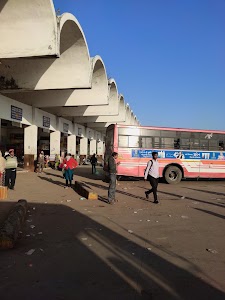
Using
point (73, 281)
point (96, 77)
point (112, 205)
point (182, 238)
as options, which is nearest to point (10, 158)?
point (112, 205)

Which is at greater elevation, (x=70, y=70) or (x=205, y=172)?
(x=70, y=70)

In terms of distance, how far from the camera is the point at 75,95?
24250 mm

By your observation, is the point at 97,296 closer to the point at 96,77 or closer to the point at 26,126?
the point at 26,126

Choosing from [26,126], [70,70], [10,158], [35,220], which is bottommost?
[35,220]

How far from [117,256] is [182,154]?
13.2m

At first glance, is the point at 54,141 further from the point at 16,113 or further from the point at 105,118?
the point at 105,118

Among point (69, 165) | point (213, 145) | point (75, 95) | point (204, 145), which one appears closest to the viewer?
point (69, 165)

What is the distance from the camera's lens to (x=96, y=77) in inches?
1033

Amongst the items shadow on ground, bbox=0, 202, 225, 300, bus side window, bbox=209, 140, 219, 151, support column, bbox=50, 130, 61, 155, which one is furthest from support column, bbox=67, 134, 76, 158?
shadow on ground, bbox=0, 202, 225, 300

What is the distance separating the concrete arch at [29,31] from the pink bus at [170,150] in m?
5.58

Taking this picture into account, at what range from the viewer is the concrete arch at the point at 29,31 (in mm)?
13336

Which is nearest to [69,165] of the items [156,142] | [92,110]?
[156,142]

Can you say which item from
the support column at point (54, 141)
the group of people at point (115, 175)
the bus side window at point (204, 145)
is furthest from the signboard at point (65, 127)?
the group of people at point (115, 175)

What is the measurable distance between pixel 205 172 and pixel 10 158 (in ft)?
33.8
